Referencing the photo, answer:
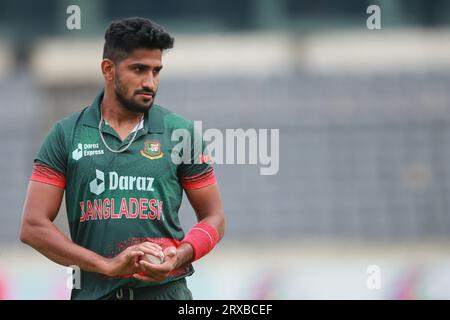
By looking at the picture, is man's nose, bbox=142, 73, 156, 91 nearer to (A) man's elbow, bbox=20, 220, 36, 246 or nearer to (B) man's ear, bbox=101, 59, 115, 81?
(B) man's ear, bbox=101, 59, 115, 81

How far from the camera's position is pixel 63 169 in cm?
348

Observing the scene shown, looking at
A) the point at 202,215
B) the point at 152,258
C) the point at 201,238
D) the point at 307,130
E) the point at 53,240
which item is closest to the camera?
the point at 152,258

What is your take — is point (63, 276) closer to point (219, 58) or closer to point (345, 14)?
point (219, 58)

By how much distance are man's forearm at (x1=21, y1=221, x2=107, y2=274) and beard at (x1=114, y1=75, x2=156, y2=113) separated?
53 cm

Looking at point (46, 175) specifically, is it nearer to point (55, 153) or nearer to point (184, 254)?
point (55, 153)

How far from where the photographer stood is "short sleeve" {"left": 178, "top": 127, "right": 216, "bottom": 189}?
139 inches

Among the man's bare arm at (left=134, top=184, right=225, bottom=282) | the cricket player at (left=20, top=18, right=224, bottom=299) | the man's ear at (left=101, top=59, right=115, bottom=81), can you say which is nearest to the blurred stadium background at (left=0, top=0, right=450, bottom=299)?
the man's bare arm at (left=134, top=184, right=225, bottom=282)

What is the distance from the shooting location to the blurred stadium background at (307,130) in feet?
41.0

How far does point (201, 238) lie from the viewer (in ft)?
11.5

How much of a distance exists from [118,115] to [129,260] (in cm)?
60

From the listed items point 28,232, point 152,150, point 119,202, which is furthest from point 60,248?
point 152,150

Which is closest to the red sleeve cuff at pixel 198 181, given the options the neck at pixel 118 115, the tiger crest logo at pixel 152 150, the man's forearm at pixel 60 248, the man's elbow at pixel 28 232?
the tiger crest logo at pixel 152 150

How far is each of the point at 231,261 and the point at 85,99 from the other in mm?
3028
